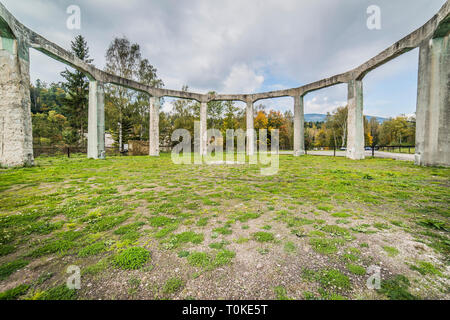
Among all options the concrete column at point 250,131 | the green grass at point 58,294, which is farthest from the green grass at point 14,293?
the concrete column at point 250,131

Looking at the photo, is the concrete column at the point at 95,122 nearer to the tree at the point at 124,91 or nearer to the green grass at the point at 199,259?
the tree at the point at 124,91

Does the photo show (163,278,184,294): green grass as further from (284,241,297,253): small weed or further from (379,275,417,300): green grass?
(379,275,417,300): green grass

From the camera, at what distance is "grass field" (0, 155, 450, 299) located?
1.85 m

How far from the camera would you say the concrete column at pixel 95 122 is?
50.0 ft

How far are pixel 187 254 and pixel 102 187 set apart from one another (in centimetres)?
516

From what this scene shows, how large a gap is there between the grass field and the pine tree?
26.2 m

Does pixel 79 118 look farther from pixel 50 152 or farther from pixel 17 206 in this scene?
pixel 17 206

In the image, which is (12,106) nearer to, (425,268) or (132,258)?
(132,258)

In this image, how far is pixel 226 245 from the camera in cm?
269

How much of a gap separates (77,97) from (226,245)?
32178 millimetres

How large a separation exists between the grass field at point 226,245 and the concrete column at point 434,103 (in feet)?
22.4

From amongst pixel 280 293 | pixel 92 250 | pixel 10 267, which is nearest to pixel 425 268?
pixel 280 293

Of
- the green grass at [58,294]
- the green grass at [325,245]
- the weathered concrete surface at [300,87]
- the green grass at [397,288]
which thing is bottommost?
the green grass at [58,294]

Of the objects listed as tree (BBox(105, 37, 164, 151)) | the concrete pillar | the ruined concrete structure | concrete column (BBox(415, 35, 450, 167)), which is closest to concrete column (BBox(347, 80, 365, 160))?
the ruined concrete structure
